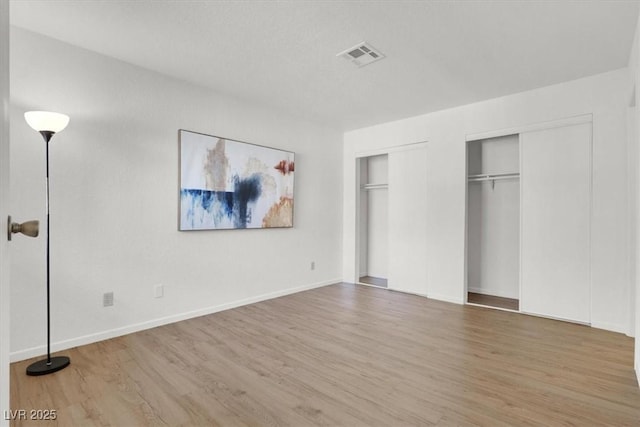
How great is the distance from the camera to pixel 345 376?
2375mm

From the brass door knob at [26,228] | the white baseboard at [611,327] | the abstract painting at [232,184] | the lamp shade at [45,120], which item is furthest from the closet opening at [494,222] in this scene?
the brass door knob at [26,228]

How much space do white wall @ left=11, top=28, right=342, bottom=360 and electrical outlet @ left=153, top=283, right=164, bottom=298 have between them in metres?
0.04

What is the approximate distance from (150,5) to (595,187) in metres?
4.22

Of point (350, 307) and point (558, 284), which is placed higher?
point (558, 284)

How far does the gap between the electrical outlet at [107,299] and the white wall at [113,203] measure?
0.03 meters

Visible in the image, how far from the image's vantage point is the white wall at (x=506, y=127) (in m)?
3.26

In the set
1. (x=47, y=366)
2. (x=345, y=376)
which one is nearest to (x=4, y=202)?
(x=345, y=376)

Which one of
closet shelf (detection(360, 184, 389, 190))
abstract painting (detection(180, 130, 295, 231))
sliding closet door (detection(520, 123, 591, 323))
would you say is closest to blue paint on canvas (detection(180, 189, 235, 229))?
abstract painting (detection(180, 130, 295, 231))

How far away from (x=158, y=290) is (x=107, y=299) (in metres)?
0.46

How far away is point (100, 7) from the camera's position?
2.35m

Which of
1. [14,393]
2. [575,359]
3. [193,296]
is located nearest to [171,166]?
[193,296]

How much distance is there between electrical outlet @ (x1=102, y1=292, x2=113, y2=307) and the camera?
302 cm

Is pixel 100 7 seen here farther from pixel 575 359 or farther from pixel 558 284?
pixel 558 284

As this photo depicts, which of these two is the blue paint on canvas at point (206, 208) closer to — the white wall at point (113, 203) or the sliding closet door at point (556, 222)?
the white wall at point (113, 203)
